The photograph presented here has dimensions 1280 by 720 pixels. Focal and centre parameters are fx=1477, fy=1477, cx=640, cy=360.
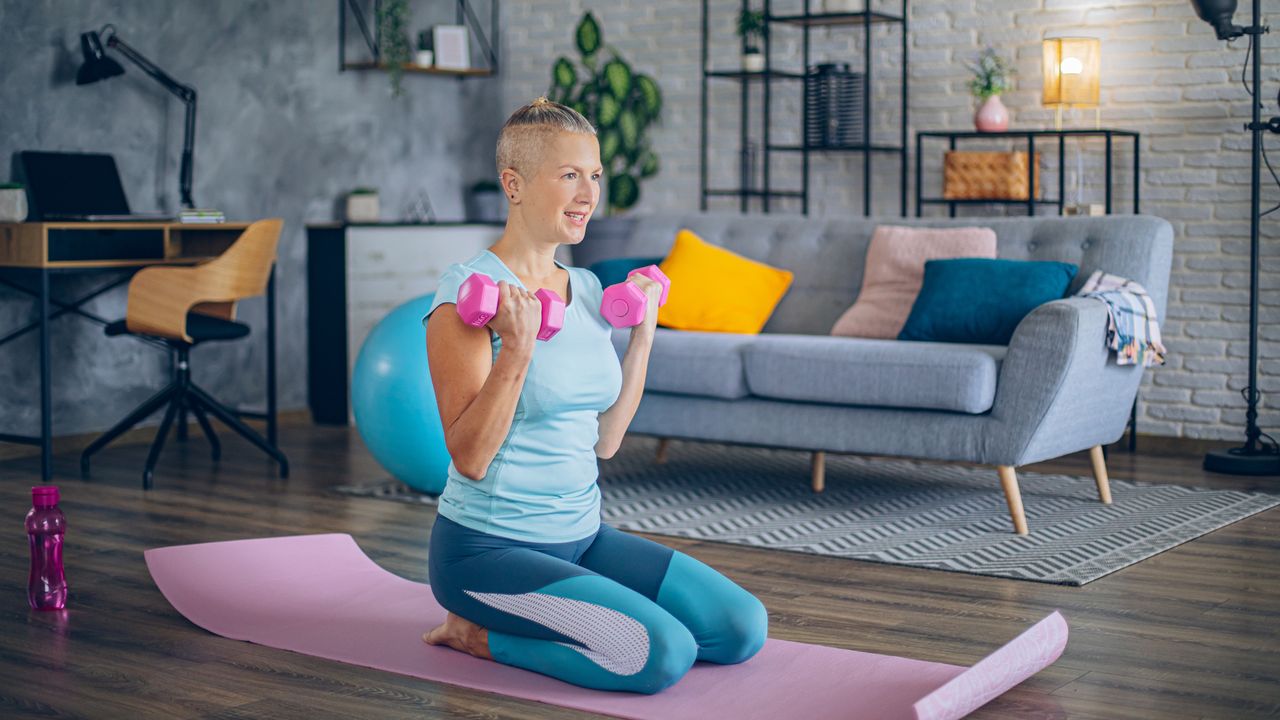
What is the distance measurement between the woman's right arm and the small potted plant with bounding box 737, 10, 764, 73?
13.0ft

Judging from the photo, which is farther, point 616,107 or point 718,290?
point 616,107

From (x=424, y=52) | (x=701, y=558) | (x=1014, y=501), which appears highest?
(x=424, y=52)

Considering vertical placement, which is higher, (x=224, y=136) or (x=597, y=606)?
(x=224, y=136)

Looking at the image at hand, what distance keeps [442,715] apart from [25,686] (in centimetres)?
75

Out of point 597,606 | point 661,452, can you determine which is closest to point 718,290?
point 661,452

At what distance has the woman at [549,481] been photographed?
2.37m

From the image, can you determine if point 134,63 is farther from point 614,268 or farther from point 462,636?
point 462,636

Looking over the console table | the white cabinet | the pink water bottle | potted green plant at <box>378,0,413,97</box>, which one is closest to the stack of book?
the white cabinet

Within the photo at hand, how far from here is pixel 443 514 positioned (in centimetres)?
256

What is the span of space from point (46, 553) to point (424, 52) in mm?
3960

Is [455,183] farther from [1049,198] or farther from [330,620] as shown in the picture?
[330,620]

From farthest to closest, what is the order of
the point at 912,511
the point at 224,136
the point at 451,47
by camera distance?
the point at 451,47 → the point at 224,136 → the point at 912,511

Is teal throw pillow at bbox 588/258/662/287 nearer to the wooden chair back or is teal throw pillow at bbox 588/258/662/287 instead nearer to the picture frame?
the wooden chair back

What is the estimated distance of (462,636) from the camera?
2.65 meters
